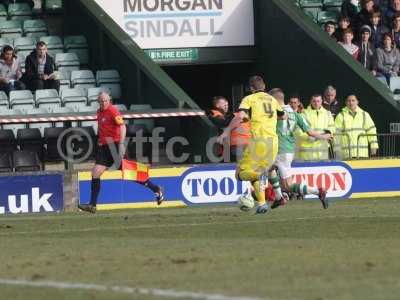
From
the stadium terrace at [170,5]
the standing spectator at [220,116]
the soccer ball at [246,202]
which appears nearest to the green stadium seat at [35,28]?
the stadium terrace at [170,5]

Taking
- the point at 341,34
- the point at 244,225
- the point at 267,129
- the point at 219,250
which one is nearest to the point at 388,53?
the point at 341,34

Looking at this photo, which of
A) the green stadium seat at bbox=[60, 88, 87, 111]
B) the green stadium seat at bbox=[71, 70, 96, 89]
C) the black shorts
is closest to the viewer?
the black shorts

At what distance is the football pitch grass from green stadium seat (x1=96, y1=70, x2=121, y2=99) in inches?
292

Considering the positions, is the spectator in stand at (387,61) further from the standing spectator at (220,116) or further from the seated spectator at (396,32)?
the standing spectator at (220,116)

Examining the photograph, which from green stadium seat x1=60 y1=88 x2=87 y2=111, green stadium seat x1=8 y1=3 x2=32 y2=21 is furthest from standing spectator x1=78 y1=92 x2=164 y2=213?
green stadium seat x1=8 y1=3 x2=32 y2=21

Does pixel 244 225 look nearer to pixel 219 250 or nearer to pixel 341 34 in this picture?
pixel 219 250

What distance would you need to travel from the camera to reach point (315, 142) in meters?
24.6

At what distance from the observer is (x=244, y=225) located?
16.9m

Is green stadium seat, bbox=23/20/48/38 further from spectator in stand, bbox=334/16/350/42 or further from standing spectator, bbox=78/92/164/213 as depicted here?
standing spectator, bbox=78/92/164/213

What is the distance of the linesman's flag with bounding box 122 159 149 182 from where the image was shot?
2192 cm

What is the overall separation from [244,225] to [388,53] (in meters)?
11.8

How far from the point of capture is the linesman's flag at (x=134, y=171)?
2192 cm

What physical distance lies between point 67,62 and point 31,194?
4.95m

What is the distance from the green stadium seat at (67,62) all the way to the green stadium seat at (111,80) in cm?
53
